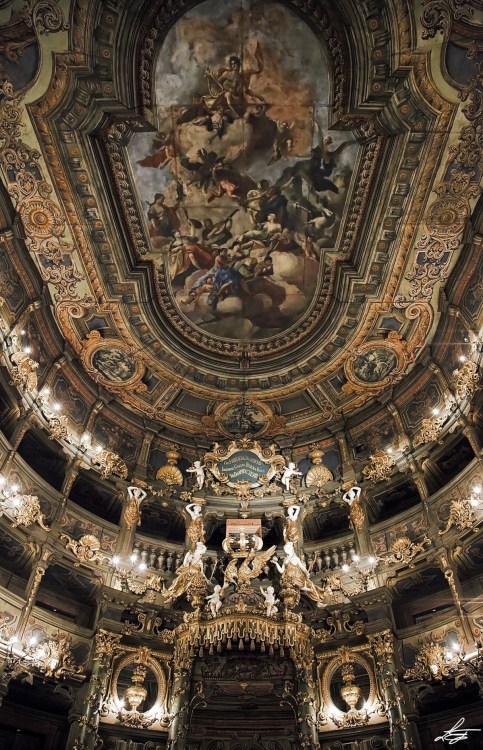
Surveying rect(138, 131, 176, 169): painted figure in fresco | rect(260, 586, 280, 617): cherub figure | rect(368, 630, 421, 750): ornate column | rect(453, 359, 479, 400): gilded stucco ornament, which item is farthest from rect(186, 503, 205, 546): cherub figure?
rect(138, 131, 176, 169): painted figure in fresco

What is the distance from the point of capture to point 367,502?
15.4 metres

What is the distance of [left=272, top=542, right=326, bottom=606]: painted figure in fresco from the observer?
12.9 m

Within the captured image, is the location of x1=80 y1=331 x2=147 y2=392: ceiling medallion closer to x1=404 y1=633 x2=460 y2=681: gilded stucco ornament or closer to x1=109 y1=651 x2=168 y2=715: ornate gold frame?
x1=109 y1=651 x2=168 y2=715: ornate gold frame

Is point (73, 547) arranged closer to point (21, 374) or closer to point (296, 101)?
point (21, 374)

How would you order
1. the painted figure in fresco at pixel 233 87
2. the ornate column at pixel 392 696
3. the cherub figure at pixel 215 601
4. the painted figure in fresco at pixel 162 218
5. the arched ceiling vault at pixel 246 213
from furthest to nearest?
the painted figure in fresco at pixel 162 218
the painted figure in fresco at pixel 233 87
the arched ceiling vault at pixel 246 213
the cherub figure at pixel 215 601
the ornate column at pixel 392 696

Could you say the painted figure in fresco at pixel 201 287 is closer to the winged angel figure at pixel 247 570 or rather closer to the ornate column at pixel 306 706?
the winged angel figure at pixel 247 570

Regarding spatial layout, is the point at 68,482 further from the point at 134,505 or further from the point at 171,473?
the point at 171,473

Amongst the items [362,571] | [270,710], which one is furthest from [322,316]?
[270,710]

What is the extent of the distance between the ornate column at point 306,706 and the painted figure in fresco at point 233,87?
47.0 ft

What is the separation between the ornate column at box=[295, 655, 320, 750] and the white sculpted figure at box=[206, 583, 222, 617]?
2.28 metres

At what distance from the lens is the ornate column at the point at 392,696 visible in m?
10.5

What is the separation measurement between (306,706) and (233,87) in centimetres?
1549

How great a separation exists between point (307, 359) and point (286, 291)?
8.10 feet

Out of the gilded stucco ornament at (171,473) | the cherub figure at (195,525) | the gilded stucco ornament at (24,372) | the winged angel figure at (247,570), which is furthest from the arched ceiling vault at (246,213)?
the winged angel figure at (247,570)
